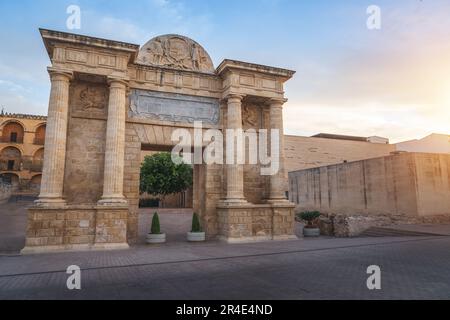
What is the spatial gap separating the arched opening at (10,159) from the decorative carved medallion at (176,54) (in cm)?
4044

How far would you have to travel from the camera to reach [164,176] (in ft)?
111

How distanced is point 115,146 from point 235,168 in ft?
16.8

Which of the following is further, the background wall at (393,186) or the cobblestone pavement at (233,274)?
the background wall at (393,186)

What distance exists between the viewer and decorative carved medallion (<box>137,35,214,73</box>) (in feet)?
45.5

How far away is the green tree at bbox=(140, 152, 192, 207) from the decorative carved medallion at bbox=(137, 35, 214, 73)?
20.7m


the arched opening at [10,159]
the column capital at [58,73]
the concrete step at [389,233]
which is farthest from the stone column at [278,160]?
the arched opening at [10,159]

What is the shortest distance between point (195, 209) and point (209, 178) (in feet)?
5.86

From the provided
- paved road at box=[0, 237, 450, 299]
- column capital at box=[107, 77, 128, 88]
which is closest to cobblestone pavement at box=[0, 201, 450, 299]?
paved road at box=[0, 237, 450, 299]

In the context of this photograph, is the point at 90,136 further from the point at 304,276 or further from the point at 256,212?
the point at 304,276

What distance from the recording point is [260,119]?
614 inches

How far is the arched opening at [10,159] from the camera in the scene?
44.1 m

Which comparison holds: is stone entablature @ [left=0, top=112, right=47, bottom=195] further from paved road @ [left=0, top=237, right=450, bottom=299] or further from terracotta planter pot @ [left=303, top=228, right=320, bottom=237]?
terracotta planter pot @ [left=303, top=228, right=320, bottom=237]

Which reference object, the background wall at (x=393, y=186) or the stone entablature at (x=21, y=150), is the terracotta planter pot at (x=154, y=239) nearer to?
the background wall at (x=393, y=186)
